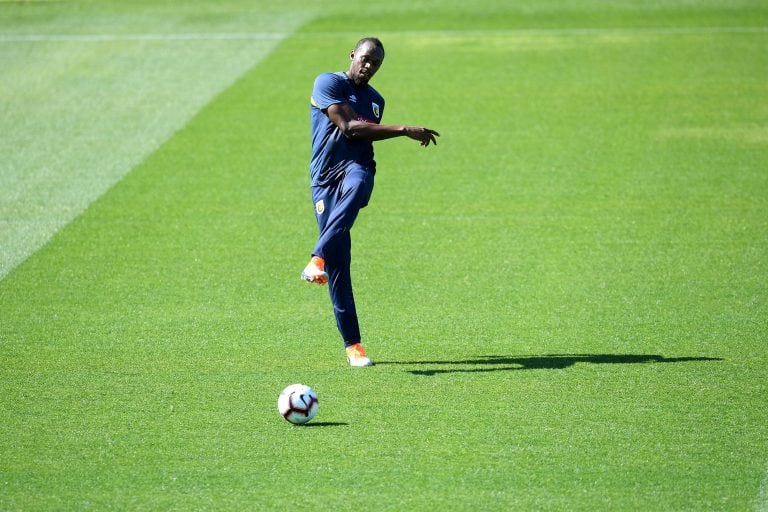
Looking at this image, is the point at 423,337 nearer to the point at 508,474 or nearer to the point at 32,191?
the point at 508,474

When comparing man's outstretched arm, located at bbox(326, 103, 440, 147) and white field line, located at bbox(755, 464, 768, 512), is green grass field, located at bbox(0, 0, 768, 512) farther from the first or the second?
man's outstretched arm, located at bbox(326, 103, 440, 147)

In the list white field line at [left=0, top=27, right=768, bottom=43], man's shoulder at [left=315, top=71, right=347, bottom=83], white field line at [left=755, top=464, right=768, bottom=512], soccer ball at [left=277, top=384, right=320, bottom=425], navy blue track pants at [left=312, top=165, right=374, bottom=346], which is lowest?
white field line at [left=755, top=464, right=768, bottom=512]

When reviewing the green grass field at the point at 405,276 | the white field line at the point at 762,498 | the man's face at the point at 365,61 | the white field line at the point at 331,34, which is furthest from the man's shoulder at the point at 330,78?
→ the white field line at the point at 331,34

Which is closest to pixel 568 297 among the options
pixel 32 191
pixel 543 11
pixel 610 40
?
pixel 32 191

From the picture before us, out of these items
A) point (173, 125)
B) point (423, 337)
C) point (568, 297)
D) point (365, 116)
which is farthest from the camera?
point (173, 125)

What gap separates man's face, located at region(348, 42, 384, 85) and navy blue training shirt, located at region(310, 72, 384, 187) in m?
0.09

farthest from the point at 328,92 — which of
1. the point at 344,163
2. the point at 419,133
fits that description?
the point at 419,133

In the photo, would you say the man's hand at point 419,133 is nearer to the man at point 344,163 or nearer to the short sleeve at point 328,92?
the man at point 344,163

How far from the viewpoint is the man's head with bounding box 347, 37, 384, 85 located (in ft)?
28.2

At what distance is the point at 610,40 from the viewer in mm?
20656

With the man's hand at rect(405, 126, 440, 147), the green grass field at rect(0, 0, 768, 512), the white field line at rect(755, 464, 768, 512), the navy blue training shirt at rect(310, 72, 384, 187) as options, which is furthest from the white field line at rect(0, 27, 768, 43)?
the white field line at rect(755, 464, 768, 512)

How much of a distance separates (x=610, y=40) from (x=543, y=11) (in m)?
2.45

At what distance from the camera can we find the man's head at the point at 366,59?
8586mm

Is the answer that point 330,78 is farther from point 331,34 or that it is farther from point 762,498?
point 331,34
